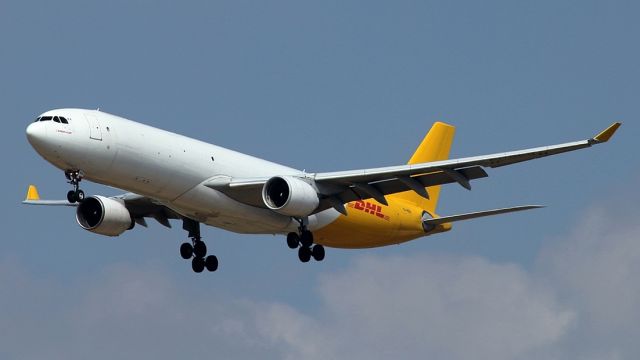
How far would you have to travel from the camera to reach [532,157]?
1847 inches

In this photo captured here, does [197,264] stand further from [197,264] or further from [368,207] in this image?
[368,207]

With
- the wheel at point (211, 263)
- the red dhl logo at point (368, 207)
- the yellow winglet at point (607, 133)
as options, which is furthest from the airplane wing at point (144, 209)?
the yellow winglet at point (607, 133)

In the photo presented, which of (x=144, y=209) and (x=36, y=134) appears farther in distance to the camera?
(x=144, y=209)

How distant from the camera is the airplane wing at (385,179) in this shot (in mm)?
47250

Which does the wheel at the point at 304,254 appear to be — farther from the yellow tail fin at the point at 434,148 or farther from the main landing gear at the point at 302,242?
the yellow tail fin at the point at 434,148

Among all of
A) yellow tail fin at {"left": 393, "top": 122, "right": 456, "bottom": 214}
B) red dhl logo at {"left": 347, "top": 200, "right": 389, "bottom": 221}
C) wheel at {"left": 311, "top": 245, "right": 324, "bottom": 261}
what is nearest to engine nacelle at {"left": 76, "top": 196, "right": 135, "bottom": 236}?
wheel at {"left": 311, "top": 245, "right": 324, "bottom": 261}

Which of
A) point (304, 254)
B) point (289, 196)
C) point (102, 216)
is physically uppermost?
point (102, 216)

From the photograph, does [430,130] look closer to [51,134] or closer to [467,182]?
[467,182]

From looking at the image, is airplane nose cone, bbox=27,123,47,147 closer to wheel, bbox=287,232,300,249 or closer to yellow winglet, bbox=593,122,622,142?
wheel, bbox=287,232,300,249

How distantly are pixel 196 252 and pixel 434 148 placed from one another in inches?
446

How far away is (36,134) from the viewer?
4638 centimetres

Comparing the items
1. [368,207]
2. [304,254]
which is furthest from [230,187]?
[368,207]

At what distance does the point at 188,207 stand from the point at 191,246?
539 cm

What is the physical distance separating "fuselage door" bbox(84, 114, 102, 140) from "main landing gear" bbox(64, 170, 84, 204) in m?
1.23
